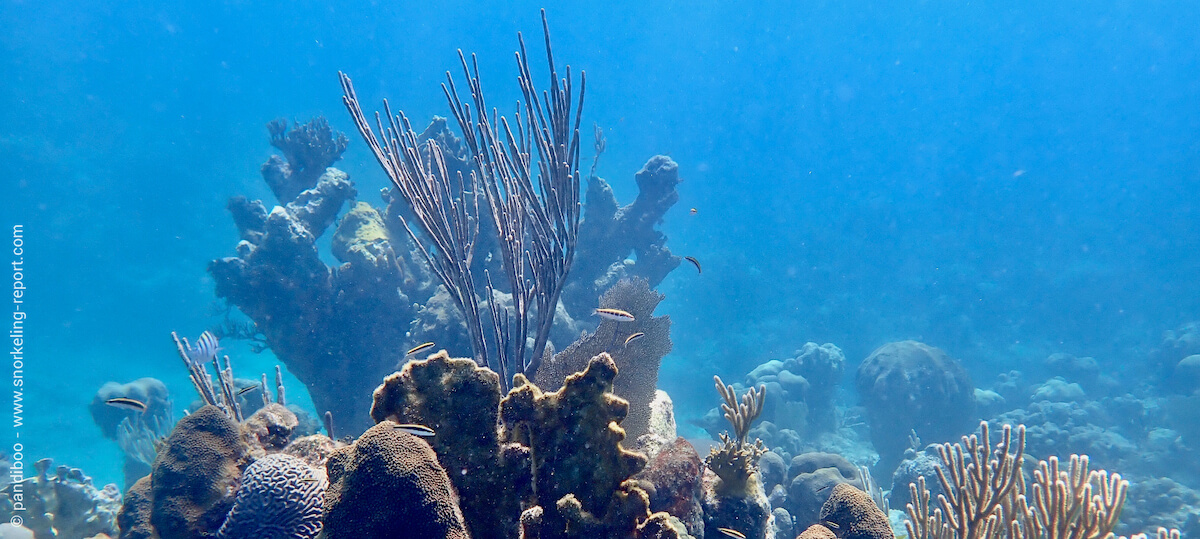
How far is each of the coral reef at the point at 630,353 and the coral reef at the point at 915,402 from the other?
11561 millimetres

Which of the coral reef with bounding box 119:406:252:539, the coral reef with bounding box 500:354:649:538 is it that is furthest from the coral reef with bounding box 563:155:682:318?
the coral reef with bounding box 500:354:649:538

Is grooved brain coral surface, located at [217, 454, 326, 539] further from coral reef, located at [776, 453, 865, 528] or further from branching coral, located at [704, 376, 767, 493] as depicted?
coral reef, located at [776, 453, 865, 528]

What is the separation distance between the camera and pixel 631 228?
14.6m

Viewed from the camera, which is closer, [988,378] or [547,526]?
[547,526]

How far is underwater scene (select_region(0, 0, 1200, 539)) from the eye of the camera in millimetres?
3240

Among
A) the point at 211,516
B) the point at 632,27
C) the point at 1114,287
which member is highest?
the point at 632,27

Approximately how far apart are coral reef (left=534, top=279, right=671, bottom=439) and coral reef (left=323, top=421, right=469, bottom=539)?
3002 mm

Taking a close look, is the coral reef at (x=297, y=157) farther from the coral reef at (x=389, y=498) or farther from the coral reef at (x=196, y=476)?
the coral reef at (x=389, y=498)

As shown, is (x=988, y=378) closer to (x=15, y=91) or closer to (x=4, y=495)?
(x=4, y=495)

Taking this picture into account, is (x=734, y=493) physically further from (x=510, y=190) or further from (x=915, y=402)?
(x=915, y=402)

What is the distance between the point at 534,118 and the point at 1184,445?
2084 cm

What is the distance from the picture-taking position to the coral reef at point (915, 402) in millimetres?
14883

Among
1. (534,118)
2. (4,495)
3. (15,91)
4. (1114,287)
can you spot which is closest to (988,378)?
(1114,287)

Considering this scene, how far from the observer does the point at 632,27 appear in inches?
1791
